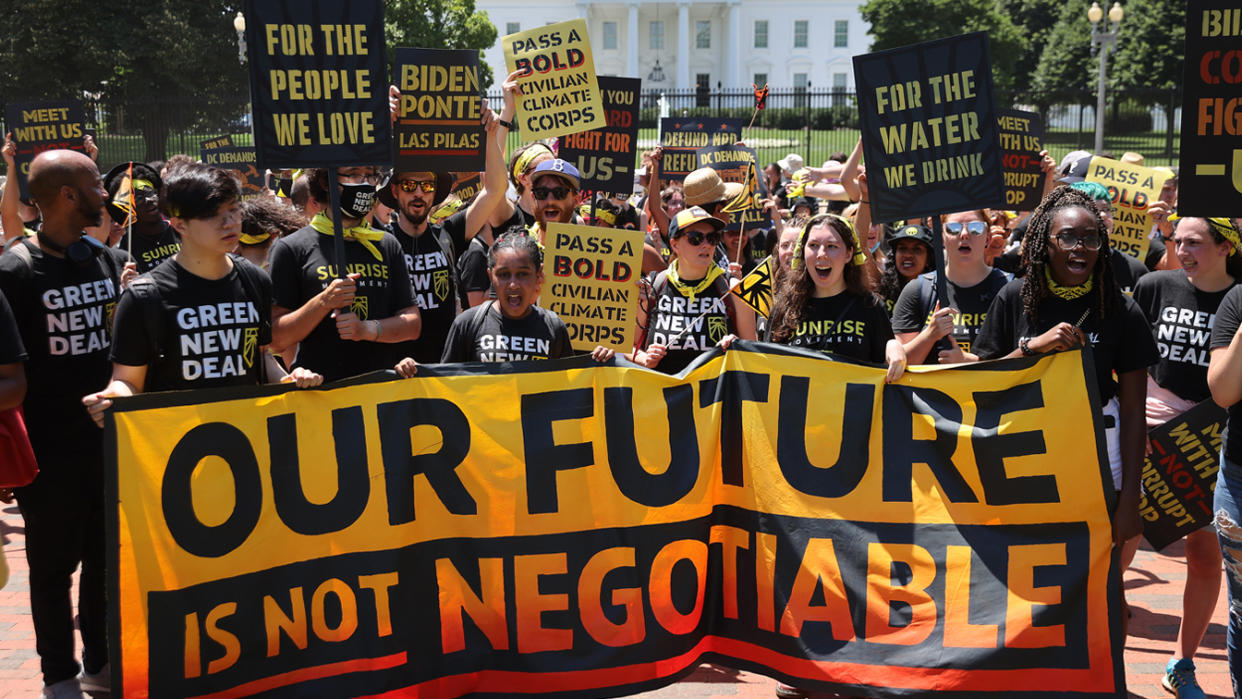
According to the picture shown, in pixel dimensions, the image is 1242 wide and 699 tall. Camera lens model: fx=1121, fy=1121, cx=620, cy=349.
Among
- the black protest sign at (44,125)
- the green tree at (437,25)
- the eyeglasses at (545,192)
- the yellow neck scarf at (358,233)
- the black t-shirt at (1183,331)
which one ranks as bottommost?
the black t-shirt at (1183,331)

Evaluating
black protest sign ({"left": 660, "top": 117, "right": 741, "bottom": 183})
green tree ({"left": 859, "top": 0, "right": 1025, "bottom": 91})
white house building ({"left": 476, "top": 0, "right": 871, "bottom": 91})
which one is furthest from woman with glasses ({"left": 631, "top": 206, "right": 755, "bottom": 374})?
white house building ({"left": 476, "top": 0, "right": 871, "bottom": 91})

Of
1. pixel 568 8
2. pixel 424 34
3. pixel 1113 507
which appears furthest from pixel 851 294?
pixel 568 8

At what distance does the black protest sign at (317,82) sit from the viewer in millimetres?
4812

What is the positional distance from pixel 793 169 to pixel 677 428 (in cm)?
1336

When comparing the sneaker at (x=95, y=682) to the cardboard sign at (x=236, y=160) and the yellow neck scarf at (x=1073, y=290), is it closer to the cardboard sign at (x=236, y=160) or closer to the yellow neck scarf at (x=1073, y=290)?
the yellow neck scarf at (x=1073, y=290)

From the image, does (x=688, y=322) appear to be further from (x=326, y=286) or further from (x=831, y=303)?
(x=326, y=286)

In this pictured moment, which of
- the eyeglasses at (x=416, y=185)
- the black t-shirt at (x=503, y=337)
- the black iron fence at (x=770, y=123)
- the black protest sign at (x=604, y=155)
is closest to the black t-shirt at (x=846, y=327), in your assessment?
the black t-shirt at (x=503, y=337)

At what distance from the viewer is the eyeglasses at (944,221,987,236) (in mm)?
5867

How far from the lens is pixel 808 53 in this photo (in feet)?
295

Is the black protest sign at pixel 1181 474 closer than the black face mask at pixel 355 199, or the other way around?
the black protest sign at pixel 1181 474

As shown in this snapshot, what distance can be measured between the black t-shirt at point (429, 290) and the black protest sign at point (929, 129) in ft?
7.76

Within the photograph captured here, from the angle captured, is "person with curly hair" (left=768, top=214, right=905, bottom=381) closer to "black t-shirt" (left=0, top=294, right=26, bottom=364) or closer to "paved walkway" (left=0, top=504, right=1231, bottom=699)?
"paved walkway" (left=0, top=504, right=1231, bottom=699)

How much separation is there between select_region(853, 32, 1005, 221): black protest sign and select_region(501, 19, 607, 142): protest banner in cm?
292

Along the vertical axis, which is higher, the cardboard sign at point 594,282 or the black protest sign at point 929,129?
the black protest sign at point 929,129
